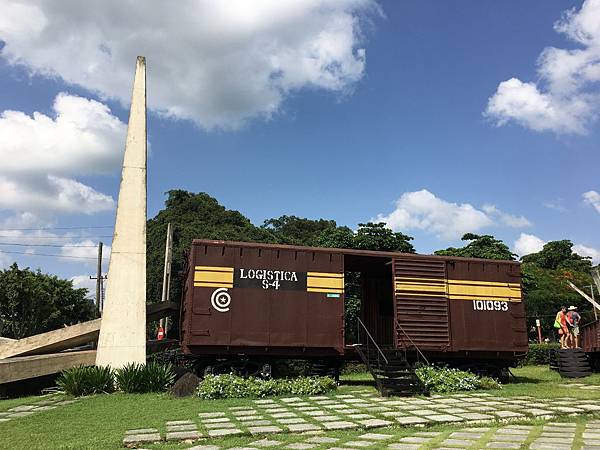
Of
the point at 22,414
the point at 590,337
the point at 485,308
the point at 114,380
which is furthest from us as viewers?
the point at 590,337

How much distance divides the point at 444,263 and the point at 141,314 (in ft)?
26.2

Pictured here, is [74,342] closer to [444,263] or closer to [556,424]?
[444,263]

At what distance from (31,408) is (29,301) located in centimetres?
2648

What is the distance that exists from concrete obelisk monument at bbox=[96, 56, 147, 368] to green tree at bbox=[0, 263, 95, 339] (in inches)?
950

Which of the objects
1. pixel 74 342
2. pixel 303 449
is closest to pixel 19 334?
pixel 74 342

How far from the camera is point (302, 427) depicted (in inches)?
258

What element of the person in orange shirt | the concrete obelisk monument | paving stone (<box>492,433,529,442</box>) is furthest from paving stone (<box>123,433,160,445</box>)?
the person in orange shirt

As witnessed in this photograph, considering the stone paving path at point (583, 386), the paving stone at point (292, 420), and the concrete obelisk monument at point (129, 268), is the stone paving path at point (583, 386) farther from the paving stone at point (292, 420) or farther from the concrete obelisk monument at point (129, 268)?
the concrete obelisk monument at point (129, 268)

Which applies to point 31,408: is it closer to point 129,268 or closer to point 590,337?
point 129,268

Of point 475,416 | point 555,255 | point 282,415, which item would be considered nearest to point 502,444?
point 475,416

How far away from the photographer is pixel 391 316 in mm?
15211

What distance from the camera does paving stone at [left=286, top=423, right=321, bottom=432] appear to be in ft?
21.1

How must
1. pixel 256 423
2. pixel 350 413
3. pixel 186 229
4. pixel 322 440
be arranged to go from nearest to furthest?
pixel 322 440
pixel 256 423
pixel 350 413
pixel 186 229

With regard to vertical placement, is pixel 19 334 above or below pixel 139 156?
below
